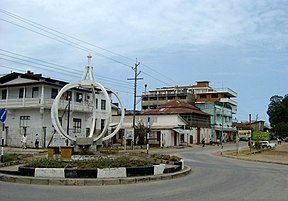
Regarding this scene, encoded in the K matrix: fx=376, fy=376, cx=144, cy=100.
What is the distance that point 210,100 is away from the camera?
10950 cm

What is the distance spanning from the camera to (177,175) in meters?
16.8

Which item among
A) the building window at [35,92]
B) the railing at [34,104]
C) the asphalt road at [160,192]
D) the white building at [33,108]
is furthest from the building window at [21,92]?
the asphalt road at [160,192]

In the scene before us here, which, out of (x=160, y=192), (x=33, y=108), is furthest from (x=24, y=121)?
(x=160, y=192)

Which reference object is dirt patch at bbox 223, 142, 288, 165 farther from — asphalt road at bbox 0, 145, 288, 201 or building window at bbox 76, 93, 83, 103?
building window at bbox 76, 93, 83, 103

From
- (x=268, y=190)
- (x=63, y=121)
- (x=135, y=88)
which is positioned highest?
(x=135, y=88)

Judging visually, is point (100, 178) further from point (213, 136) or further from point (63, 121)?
point (213, 136)

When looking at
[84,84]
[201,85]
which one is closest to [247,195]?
[84,84]

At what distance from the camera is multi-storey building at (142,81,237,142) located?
8981 centimetres

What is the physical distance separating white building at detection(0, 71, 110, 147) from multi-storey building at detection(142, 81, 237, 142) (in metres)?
46.9

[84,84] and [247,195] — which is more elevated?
[84,84]

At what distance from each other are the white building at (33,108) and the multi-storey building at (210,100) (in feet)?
154

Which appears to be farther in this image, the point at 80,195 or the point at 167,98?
the point at 167,98

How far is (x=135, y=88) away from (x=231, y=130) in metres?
58.2

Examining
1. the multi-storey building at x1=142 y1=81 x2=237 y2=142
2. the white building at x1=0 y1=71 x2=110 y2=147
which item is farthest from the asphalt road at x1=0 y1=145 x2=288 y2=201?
the multi-storey building at x1=142 y1=81 x2=237 y2=142
